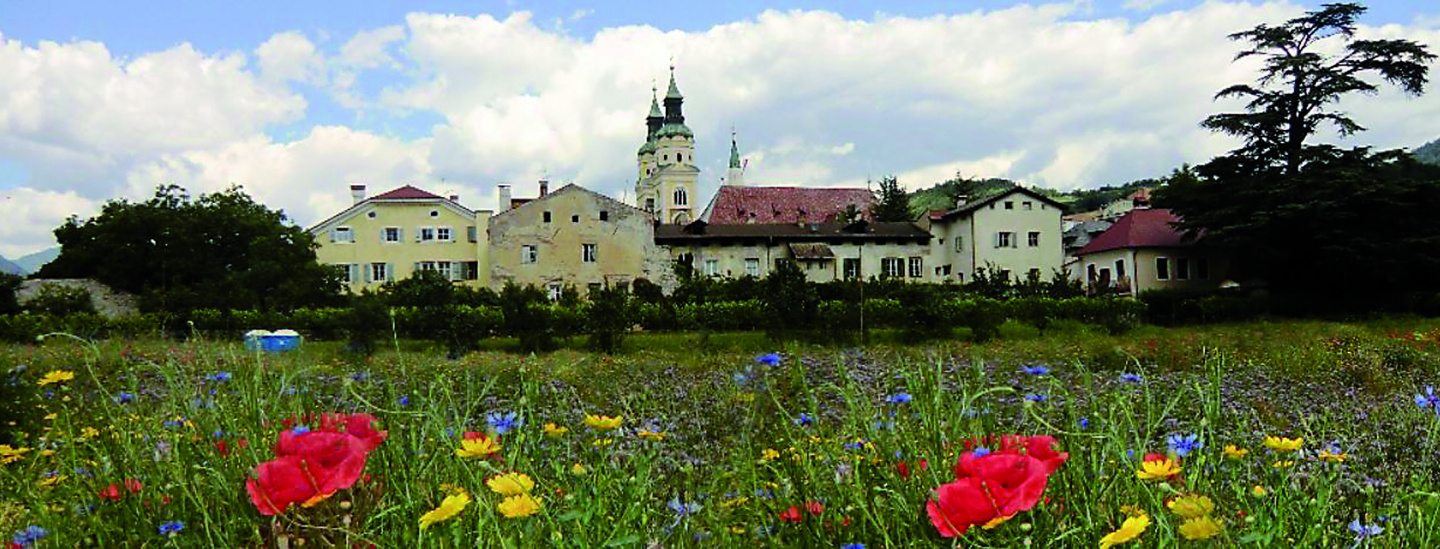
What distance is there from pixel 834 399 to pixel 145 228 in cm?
4323

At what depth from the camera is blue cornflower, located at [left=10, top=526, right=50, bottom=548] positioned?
189cm

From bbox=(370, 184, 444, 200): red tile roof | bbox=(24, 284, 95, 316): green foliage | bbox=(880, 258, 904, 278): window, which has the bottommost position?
bbox=(24, 284, 95, 316): green foliage

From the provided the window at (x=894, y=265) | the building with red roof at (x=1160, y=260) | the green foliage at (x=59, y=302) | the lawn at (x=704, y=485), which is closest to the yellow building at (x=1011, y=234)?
the window at (x=894, y=265)

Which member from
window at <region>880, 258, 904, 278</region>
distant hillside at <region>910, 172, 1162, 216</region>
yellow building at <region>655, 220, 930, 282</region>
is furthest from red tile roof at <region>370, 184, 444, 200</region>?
distant hillside at <region>910, 172, 1162, 216</region>

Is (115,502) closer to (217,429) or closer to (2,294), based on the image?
(217,429)

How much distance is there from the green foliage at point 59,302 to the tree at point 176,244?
3475 millimetres

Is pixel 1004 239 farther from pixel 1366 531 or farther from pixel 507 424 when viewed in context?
pixel 1366 531

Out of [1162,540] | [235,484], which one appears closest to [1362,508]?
[1162,540]

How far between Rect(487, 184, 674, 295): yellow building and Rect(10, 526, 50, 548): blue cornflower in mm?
41191

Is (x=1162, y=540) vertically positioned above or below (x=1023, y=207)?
below

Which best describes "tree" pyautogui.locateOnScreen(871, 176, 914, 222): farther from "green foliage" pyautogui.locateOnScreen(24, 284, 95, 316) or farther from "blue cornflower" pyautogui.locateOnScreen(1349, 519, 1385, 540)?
"blue cornflower" pyautogui.locateOnScreen(1349, 519, 1385, 540)

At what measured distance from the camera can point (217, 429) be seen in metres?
2.49

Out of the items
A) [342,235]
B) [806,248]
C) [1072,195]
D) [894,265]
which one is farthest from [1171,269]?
[1072,195]

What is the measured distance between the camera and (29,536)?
1.92m
